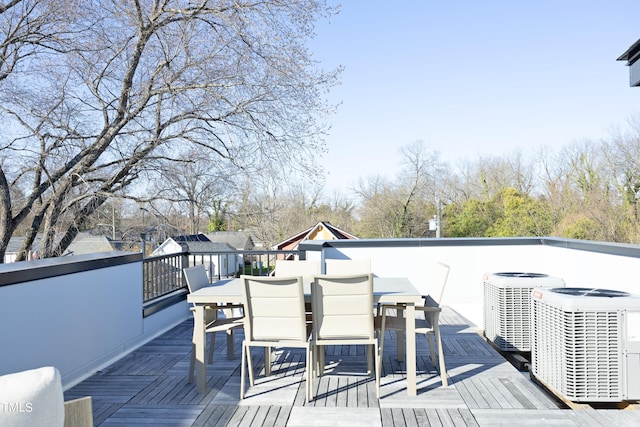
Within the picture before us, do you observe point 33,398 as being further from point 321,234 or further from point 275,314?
point 321,234

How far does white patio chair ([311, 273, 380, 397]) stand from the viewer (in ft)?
10.9

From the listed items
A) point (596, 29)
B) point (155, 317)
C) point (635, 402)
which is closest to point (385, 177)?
point (596, 29)

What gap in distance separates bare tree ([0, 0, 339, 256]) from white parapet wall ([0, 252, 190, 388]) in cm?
427

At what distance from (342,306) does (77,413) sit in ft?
6.54

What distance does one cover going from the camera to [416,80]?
608 inches

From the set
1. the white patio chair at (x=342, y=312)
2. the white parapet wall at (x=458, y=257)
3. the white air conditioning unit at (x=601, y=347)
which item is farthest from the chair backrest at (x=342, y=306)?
the white parapet wall at (x=458, y=257)

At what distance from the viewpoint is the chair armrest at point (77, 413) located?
160cm

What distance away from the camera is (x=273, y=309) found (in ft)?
11.2

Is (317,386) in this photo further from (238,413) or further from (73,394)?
(73,394)

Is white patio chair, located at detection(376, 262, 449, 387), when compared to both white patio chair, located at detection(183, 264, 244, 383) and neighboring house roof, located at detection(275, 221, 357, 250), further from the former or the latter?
neighboring house roof, located at detection(275, 221, 357, 250)

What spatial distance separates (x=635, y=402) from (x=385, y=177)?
78.6 feet

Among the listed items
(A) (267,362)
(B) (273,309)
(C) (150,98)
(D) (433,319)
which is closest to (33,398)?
(B) (273,309)

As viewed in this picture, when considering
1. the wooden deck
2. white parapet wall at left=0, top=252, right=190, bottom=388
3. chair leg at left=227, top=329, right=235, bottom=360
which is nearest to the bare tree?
white parapet wall at left=0, top=252, right=190, bottom=388

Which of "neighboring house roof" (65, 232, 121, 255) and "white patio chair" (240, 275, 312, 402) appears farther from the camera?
"neighboring house roof" (65, 232, 121, 255)
